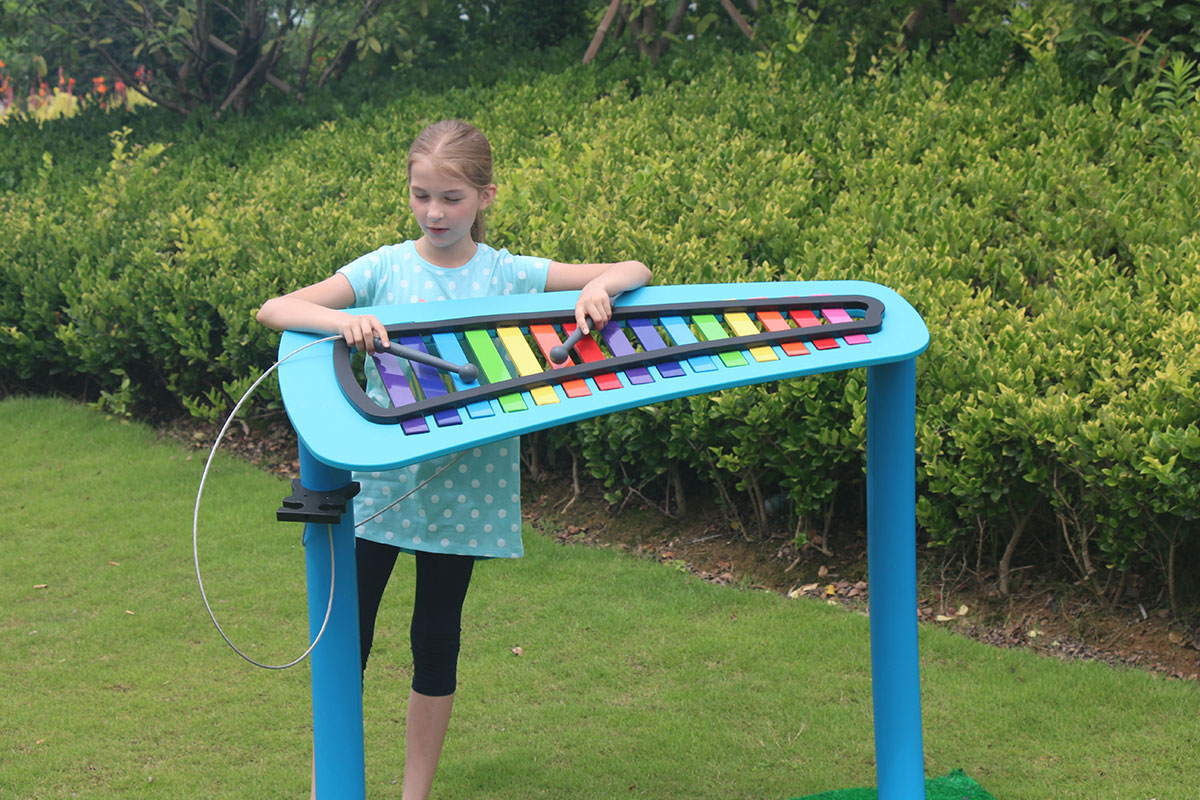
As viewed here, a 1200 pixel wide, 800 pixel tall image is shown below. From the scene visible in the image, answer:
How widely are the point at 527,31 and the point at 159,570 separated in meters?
6.73

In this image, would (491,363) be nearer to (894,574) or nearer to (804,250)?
(894,574)

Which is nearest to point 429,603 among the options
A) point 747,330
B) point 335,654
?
point 335,654

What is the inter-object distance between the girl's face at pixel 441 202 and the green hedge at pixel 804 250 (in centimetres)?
178

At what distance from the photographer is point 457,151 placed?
8.23ft

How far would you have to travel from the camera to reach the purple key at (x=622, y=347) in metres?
2.18

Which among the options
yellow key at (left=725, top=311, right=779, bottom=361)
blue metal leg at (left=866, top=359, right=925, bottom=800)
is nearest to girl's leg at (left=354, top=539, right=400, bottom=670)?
yellow key at (left=725, top=311, right=779, bottom=361)

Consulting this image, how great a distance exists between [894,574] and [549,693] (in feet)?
4.77

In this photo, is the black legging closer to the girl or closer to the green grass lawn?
the girl

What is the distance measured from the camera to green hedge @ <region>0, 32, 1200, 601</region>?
12.2ft

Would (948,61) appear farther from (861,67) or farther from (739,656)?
(739,656)

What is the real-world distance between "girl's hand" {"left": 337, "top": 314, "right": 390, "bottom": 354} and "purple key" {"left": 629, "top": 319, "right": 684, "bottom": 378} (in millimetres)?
502

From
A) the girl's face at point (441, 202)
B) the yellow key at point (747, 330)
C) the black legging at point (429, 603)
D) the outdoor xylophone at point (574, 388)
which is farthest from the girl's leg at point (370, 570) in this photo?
the yellow key at point (747, 330)

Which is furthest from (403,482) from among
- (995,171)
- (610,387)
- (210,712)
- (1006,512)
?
(995,171)

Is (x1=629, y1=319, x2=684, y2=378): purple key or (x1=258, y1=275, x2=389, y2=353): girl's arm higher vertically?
(x1=258, y1=275, x2=389, y2=353): girl's arm
